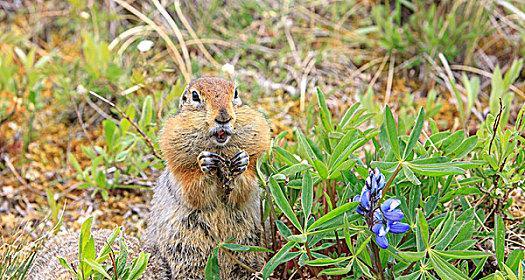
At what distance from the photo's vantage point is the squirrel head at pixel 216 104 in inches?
114

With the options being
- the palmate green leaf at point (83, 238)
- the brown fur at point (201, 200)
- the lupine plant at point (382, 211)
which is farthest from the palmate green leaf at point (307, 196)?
the palmate green leaf at point (83, 238)

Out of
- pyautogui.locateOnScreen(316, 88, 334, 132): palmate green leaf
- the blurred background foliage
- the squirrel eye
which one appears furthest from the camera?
the blurred background foliage

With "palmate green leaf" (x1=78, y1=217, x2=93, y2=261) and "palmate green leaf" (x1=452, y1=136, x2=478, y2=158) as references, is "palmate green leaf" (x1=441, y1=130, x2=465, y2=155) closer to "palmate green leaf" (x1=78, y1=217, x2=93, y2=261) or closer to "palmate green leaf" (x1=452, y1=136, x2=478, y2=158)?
"palmate green leaf" (x1=452, y1=136, x2=478, y2=158)

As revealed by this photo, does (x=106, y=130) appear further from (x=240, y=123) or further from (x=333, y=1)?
(x=333, y=1)

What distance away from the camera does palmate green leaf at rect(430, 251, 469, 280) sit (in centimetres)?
262

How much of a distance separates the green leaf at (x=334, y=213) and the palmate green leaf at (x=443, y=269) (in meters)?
0.33

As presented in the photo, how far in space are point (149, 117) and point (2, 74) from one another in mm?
1240

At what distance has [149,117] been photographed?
3.93m

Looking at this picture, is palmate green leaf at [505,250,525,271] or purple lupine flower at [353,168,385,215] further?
palmate green leaf at [505,250,525,271]

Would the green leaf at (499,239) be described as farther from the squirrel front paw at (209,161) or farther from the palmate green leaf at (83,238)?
the palmate green leaf at (83,238)

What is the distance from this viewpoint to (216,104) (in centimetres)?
293

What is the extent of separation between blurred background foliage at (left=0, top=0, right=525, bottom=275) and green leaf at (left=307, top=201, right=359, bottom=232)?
1.27 meters

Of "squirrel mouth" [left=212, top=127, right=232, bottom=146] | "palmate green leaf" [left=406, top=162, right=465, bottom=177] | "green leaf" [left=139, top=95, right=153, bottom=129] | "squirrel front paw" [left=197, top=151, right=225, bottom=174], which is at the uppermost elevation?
"squirrel mouth" [left=212, top=127, right=232, bottom=146]

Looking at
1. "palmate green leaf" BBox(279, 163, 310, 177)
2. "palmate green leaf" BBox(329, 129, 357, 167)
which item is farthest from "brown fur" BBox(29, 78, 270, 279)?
"palmate green leaf" BBox(329, 129, 357, 167)
